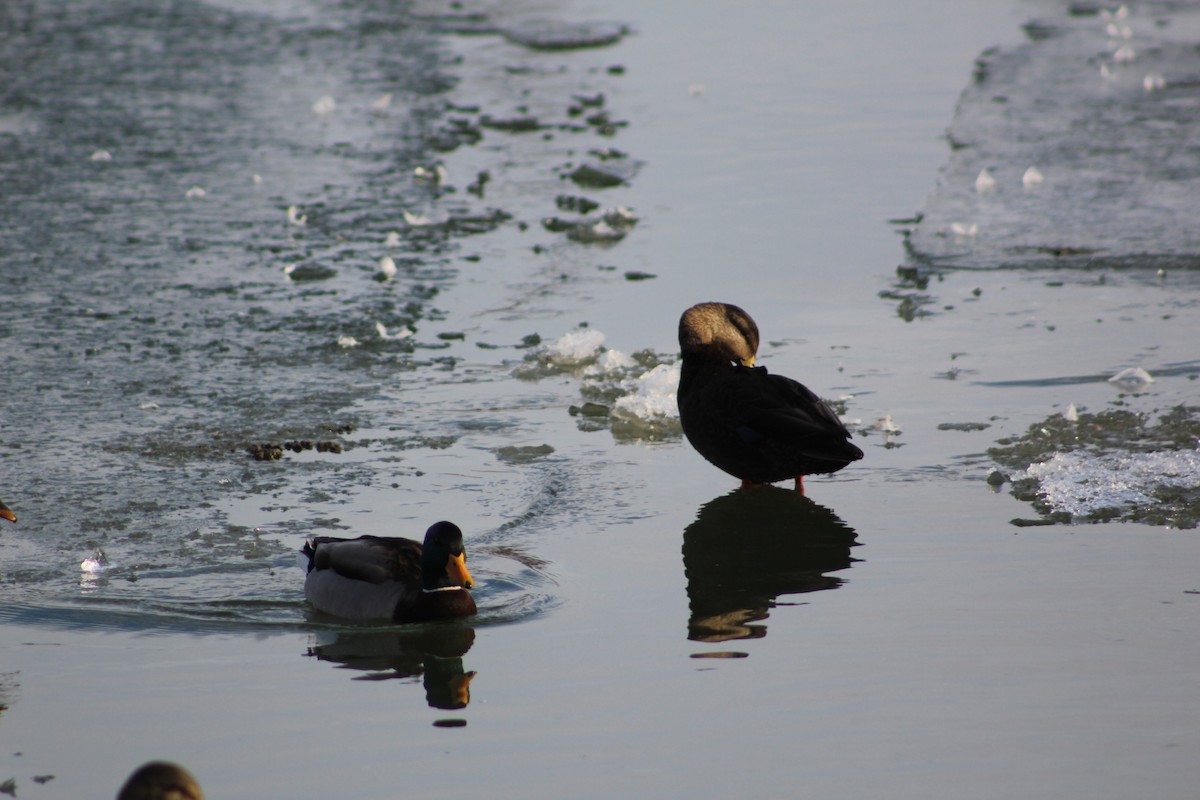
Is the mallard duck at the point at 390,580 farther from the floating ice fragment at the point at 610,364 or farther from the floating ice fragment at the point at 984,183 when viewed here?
the floating ice fragment at the point at 984,183

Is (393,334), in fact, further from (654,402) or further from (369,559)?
(369,559)

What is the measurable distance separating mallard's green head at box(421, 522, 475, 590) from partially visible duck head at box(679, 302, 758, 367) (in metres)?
2.15

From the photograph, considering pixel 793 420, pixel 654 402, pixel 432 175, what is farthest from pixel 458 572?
pixel 432 175

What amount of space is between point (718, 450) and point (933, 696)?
8.03ft

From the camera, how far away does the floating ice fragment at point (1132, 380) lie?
8.05 meters

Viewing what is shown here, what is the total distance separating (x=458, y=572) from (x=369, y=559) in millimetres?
387

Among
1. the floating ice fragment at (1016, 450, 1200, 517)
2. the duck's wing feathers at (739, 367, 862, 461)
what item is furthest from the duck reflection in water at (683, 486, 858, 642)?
the floating ice fragment at (1016, 450, 1200, 517)

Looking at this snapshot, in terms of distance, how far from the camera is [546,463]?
7410 mm

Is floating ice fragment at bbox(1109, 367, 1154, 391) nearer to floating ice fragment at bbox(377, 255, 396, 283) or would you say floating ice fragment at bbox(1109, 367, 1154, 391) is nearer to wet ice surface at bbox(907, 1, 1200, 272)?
wet ice surface at bbox(907, 1, 1200, 272)

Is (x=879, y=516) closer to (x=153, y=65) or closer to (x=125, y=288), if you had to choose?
(x=125, y=288)

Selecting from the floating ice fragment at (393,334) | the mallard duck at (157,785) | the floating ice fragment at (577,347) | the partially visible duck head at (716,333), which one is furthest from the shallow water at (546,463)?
the mallard duck at (157,785)

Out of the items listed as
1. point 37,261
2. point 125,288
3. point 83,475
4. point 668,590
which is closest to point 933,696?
point 668,590

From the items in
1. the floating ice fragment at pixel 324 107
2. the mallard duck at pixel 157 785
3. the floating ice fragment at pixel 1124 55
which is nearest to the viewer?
the mallard duck at pixel 157 785

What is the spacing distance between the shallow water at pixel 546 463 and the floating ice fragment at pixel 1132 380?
15 cm
